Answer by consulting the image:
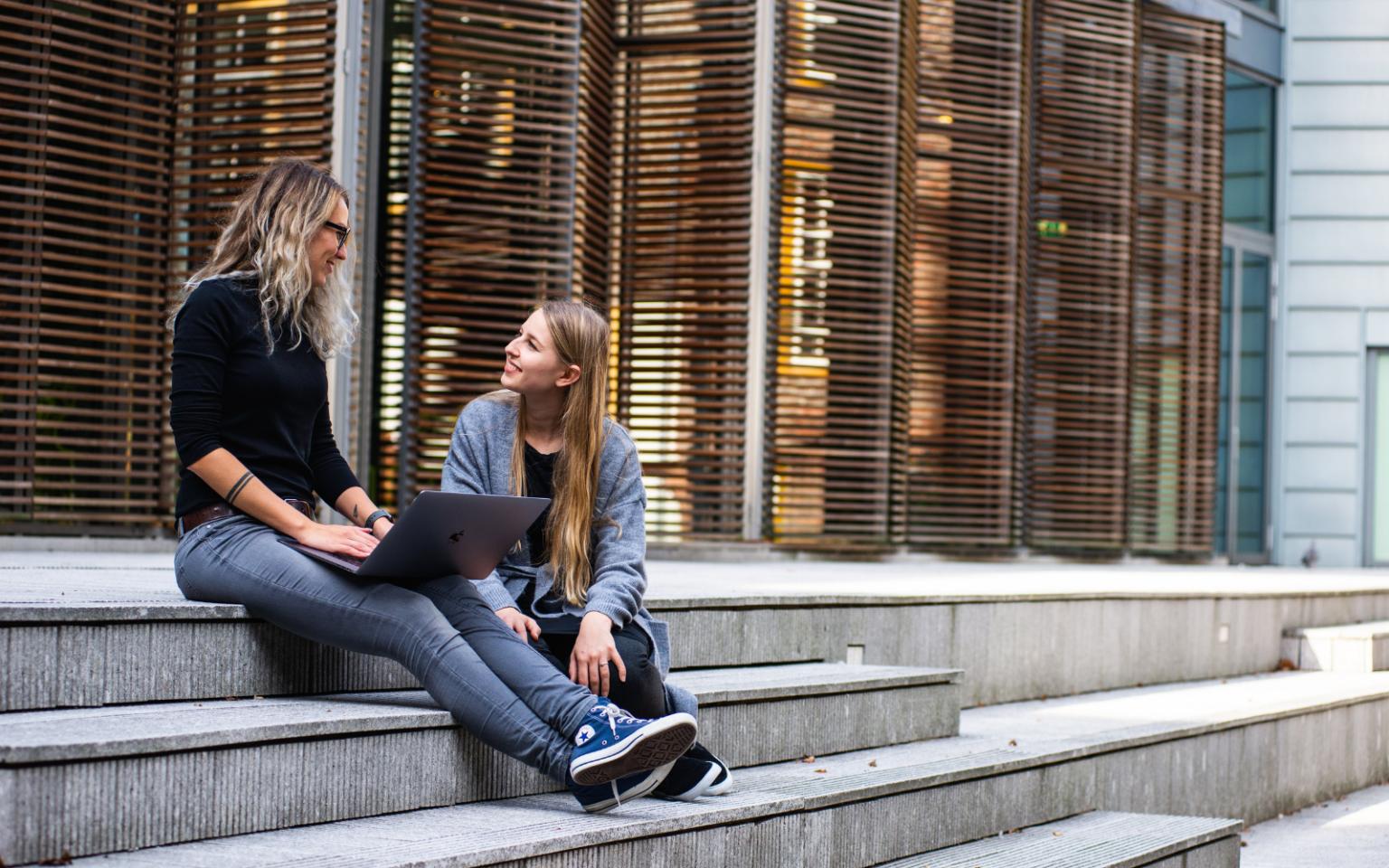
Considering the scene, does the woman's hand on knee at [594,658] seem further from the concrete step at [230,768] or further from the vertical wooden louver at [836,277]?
the vertical wooden louver at [836,277]

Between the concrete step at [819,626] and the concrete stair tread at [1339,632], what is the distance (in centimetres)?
10

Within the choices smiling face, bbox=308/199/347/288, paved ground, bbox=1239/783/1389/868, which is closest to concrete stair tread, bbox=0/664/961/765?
smiling face, bbox=308/199/347/288

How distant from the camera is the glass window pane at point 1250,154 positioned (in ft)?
48.6

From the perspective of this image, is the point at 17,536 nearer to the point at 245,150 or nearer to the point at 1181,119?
the point at 245,150

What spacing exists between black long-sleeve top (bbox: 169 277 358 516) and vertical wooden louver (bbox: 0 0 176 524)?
363cm

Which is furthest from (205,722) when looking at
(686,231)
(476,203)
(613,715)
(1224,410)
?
(1224,410)

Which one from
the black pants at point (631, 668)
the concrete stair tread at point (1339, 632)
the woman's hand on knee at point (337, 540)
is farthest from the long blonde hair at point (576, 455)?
the concrete stair tread at point (1339, 632)

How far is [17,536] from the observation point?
20.4 ft

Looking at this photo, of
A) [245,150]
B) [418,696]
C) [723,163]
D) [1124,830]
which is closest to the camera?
[418,696]

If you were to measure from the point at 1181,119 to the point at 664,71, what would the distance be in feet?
19.5

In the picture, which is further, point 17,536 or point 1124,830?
point 17,536

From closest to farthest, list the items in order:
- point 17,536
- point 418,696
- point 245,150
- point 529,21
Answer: point 418,696 < point 17,536 < point 245,150 < point 529,21

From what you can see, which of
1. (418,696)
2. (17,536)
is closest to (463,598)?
(418,696)

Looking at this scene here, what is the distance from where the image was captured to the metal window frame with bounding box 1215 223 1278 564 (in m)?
14.5
